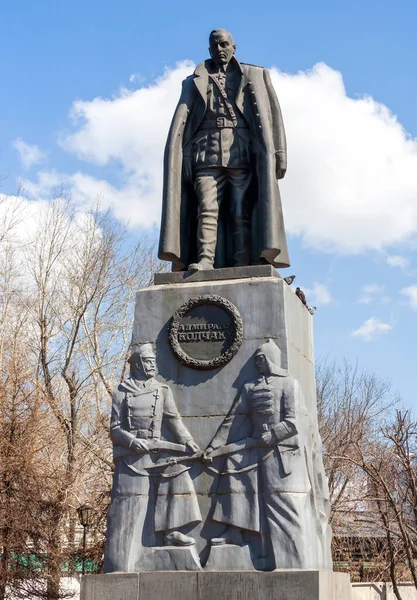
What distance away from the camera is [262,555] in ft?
28.7

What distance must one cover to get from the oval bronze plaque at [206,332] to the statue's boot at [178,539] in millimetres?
1720

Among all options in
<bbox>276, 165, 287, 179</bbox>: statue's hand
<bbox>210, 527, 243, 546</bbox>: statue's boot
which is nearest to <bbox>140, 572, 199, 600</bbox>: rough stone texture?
<bbox>210, 527, 243, 546</bbox>: statue's boot

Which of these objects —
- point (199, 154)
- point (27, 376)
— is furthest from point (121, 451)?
point (27, 376)

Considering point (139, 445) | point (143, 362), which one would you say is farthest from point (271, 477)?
point (143, 362)

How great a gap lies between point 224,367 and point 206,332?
443mm

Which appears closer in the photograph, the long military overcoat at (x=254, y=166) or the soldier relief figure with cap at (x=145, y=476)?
the soldier relief figure with cap at (x=145, y=476)

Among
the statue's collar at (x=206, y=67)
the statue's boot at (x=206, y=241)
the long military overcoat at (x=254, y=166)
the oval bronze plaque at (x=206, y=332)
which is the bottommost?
the oval bronze plaque at (x=206, y=332)

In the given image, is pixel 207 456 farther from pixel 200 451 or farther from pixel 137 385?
pixel 137 385

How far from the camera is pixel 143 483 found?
30.5 ft

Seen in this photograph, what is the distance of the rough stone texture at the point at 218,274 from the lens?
9.95 metres

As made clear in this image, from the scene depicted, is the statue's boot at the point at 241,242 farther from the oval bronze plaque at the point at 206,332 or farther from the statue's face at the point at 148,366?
the statue's face at the point at 148,366

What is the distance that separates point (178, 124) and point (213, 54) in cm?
99

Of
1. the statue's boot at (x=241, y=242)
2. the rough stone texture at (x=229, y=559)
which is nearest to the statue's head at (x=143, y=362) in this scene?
the statue's boot at (x=241, y=242)

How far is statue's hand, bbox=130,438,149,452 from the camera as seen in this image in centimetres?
934
